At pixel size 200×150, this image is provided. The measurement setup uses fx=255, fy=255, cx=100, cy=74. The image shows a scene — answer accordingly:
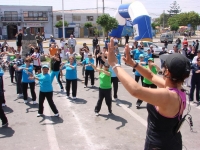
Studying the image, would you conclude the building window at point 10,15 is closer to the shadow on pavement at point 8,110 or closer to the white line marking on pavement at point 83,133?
the shadow on pavement at point 8,110

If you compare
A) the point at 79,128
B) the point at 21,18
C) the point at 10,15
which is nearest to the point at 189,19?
the point at 21,18

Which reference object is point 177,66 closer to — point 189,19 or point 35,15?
point 35,15

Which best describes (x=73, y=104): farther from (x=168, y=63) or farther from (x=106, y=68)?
(x=168, y=63)

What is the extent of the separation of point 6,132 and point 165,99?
17.0 feet

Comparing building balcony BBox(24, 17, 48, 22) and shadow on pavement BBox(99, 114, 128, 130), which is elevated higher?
building balcony BBox(24, 17, 48, 22)

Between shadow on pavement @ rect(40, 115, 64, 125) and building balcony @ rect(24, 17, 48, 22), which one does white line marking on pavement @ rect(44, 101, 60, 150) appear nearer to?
shadow on pavement @ rect(40, 115, 64, 125)

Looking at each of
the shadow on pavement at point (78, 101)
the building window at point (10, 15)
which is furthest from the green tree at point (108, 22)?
the building window at point (10, 15)

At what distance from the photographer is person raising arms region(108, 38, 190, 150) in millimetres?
2260

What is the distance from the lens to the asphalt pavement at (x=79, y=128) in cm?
568

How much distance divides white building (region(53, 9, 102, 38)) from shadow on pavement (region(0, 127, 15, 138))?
54.9m

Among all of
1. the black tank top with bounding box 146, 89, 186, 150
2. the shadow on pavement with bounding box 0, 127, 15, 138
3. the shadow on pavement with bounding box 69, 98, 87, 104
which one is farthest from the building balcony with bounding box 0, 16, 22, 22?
the black tank top with bounding box 146, 89, 186, 150

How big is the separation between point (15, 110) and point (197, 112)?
5.76 meters

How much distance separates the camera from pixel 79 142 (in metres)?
5.80

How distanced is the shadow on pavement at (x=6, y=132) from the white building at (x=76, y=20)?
5494 cm
